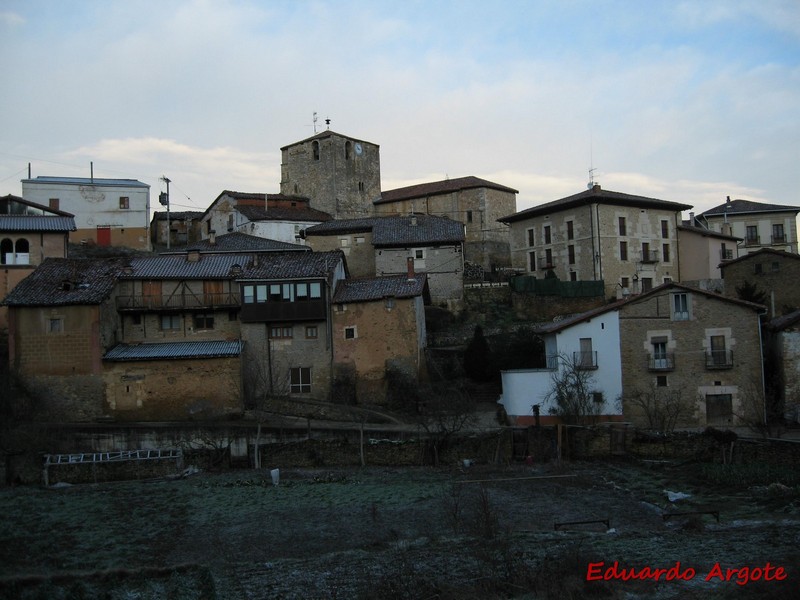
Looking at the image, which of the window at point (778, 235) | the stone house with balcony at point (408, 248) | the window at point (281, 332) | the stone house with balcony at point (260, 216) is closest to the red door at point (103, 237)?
the stone house with balcony at point (260, 216)

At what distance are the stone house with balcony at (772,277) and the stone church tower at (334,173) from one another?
28579 millimetres

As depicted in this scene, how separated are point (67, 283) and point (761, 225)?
45068mm

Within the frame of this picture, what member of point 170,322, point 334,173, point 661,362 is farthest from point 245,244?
point 661,362

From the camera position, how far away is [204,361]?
33500mm

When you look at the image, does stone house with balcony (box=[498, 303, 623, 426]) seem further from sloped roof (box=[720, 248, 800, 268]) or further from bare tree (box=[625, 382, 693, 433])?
sloped roof (box=[720, 248, 800, 268])

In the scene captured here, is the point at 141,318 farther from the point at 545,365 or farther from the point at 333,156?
the point at 333,156

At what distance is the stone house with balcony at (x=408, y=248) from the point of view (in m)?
42.7

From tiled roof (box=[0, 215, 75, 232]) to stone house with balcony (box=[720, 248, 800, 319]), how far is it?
32423 mm

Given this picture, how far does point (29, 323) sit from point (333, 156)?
31.6 m

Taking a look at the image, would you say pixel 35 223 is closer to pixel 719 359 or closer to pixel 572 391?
pixel 572 391

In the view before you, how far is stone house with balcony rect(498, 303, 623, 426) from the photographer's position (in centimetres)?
3134

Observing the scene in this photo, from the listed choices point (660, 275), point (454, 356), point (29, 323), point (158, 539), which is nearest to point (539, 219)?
point (660, 275)

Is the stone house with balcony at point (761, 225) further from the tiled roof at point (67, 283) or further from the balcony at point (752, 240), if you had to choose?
the tiled roof at point (67, 283)

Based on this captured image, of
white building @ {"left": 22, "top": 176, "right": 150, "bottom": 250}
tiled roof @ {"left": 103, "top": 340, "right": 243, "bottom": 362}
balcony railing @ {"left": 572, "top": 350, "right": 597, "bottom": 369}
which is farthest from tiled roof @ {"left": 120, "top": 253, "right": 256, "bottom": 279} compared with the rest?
balcony railing @ {"left": 572, "top": 350, "right": 597, "bottom": 369}
